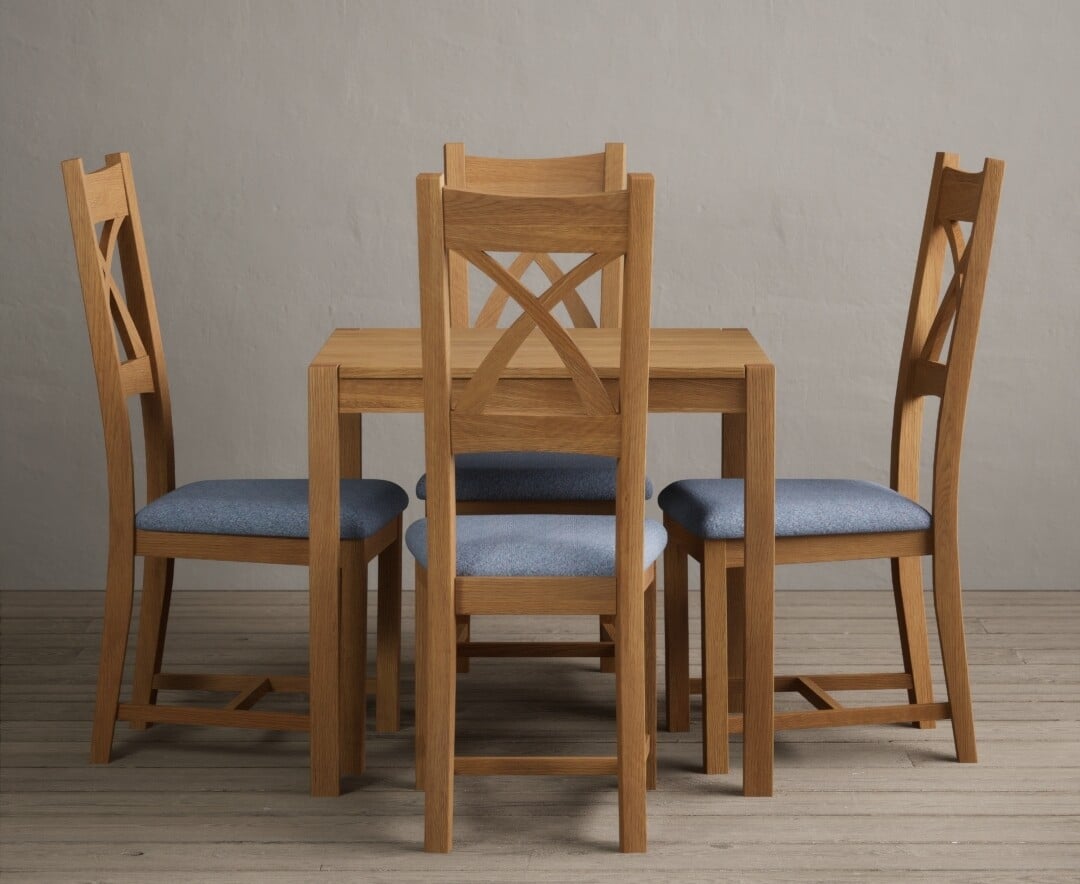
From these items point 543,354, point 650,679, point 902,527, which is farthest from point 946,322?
point 650,679

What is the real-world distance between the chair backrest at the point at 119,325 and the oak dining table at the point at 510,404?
40cm

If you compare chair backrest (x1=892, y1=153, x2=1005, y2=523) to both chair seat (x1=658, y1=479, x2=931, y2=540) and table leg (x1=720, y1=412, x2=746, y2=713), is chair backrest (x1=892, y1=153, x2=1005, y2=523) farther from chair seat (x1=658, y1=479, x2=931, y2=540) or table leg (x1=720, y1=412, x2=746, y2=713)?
table leg (x1=720, y1=412, x2=746, y2=713)

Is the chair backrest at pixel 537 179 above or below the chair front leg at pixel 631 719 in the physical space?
above

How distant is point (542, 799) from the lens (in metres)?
2.59

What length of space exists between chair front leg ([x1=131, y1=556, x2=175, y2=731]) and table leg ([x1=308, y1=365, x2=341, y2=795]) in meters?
0.45

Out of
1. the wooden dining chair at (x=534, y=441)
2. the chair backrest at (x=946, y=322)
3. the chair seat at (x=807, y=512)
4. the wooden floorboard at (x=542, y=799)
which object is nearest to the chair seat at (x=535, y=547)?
the wooden dining chair at (x=534, y=441)

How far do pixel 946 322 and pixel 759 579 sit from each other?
675 mm

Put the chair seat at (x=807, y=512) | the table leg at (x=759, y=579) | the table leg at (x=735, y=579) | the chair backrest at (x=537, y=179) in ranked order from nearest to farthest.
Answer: the table leg at (x=759, y=579), the chair seat at (x=807, y=512), the table leg at (x=735, y=579), the chair backrest at (x=537, y=179)

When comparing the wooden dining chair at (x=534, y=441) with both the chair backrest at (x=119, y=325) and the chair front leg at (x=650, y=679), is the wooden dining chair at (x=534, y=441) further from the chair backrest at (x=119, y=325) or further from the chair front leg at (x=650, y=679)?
the chair backrest at (x=119, y=325)

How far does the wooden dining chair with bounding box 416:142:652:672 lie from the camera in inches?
118

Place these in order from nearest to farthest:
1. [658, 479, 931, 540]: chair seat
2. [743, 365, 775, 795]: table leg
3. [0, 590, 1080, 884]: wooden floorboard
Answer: [0, 590, 1080, 884]: wooden floorboard
[743, 365, 775, 795]: table leg
[658, 479, 931, 540]: chair seat

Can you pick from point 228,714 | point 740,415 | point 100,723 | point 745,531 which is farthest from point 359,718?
point 740,415

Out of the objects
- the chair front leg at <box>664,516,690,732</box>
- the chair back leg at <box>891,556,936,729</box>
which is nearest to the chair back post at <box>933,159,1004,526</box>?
the chair back leg at <box>891,556,936,729</box>

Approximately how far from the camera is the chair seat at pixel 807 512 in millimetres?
2586
